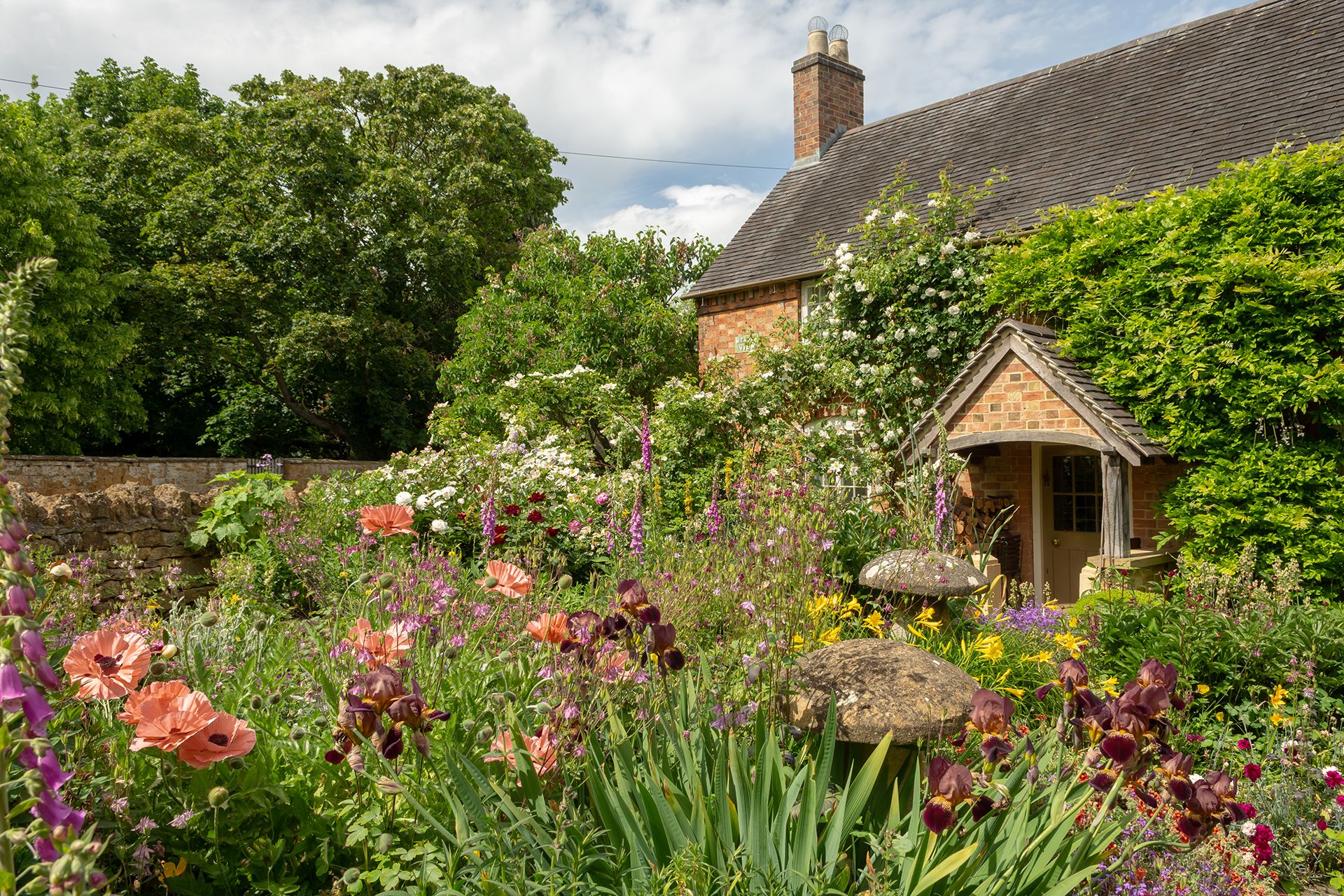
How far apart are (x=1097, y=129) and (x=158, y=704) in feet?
40.5

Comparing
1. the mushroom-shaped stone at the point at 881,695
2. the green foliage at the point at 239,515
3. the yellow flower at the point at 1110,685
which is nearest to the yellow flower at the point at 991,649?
the yellow flower at the point at 1110,685

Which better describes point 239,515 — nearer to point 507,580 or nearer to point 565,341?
point 507,580

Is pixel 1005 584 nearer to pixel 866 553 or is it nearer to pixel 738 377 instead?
pixel 866 553

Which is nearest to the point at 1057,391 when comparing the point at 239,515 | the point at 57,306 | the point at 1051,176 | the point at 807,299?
the point at 1051,176

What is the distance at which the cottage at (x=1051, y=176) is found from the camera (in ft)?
27.2

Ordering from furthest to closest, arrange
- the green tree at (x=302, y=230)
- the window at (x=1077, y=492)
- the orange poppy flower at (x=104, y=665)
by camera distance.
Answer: the green tree at (x=302, y=230) → the window at (x=1077, y=492) → the orange poppy flower at (x=104, y=665)

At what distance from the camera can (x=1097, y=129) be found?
10.9 m

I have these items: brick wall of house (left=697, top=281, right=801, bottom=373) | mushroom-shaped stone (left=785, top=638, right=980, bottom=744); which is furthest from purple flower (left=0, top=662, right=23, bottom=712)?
brick wall of house (left=697, top=281, right=801, bottom=373)

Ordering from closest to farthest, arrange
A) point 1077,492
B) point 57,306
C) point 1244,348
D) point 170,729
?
point 170,729 < point 1244,348 < point 1077,492 < point 57,306

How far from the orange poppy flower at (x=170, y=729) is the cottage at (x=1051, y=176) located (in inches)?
296

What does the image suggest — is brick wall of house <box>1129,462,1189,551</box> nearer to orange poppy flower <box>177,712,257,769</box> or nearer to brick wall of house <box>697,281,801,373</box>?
brick wall of house <box>697,281,801,373</box>

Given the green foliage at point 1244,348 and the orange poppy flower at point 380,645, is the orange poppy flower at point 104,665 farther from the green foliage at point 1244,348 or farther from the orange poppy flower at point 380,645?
the green foliage at point 1244,348

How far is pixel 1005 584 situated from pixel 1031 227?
13.8 feet

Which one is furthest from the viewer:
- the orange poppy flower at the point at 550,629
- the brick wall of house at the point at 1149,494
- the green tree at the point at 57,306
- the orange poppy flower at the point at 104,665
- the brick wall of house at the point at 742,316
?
the green tree at the point at 57,306
